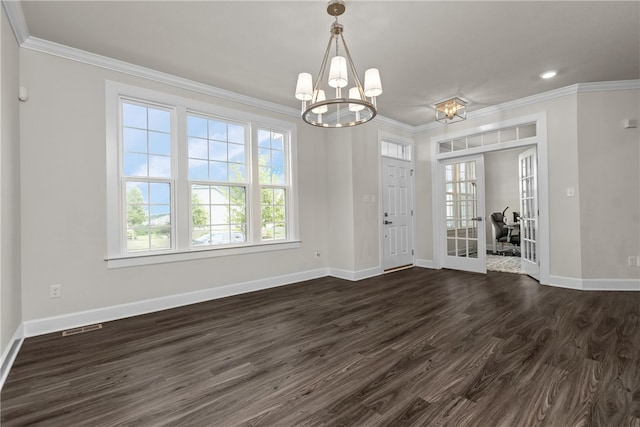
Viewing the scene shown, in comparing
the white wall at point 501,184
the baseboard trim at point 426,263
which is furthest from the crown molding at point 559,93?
the white wall at point 501,184

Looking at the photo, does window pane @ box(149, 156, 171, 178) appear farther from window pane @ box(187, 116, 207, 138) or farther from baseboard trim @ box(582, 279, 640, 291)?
baseboard trim @ box(582, 279, 640, 291)

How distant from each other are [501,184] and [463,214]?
10.9 ft

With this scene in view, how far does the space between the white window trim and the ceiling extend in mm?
345

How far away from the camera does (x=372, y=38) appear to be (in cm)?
288

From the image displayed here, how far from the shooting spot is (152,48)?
119 inches

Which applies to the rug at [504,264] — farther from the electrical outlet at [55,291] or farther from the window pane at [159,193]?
the electrical outlet at [55,291]

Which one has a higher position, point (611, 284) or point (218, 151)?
point (218, 151)

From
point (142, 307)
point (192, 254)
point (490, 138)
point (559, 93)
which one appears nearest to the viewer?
point (142, 307)

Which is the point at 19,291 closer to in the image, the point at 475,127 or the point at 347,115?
the point at 347,115

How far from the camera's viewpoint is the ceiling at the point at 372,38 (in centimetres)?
247

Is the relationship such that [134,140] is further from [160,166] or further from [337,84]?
[337,84]

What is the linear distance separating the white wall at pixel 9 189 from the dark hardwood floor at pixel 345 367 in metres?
0.35

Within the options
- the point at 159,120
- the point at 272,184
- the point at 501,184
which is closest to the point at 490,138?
the point at 501,184

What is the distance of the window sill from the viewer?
Answer: 324 centimetres
